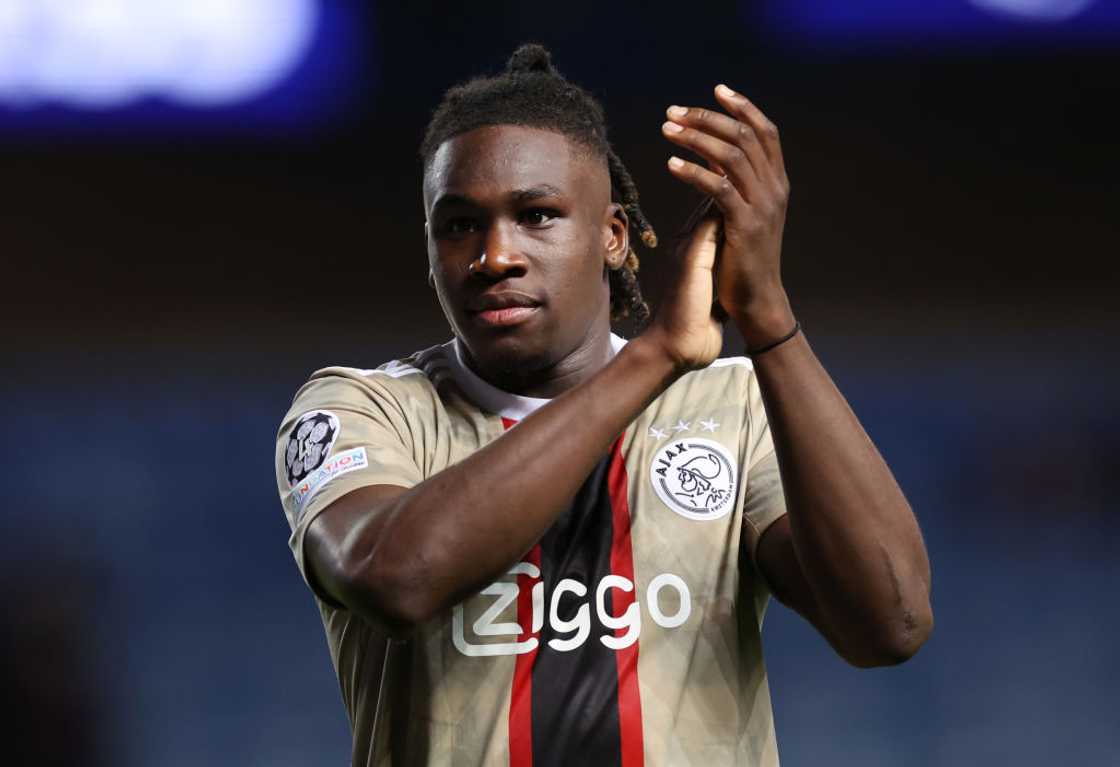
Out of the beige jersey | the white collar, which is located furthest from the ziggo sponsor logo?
the white collar

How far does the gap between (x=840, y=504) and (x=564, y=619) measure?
0.33 m

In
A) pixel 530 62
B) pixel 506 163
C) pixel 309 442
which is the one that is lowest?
pixel 309 442

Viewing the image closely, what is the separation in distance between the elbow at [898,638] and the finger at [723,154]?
0.45m

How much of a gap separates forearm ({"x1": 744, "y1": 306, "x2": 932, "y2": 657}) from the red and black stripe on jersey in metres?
0.22

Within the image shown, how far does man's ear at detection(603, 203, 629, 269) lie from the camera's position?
5.46 feet

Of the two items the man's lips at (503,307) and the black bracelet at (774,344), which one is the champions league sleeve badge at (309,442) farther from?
the black bracelet at (774,344)

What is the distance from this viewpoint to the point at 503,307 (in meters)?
1.50

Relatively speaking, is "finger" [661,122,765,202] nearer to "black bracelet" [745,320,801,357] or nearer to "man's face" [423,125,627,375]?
"black bracelet" [745,320,801,357]

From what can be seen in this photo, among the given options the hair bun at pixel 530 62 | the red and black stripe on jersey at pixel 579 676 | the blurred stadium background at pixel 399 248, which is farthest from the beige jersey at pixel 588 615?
the blurred stadium background at pixel 399 248

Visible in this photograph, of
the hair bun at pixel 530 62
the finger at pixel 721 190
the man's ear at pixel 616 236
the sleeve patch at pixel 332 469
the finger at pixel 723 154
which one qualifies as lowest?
the sleeve patch at pixel 332 469

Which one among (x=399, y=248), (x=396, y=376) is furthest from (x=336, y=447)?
(x=399, y=248)

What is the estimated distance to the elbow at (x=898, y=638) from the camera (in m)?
1.33

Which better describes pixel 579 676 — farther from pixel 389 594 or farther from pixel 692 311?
pixel 692 311

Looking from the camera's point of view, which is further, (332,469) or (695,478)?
(695,478)
